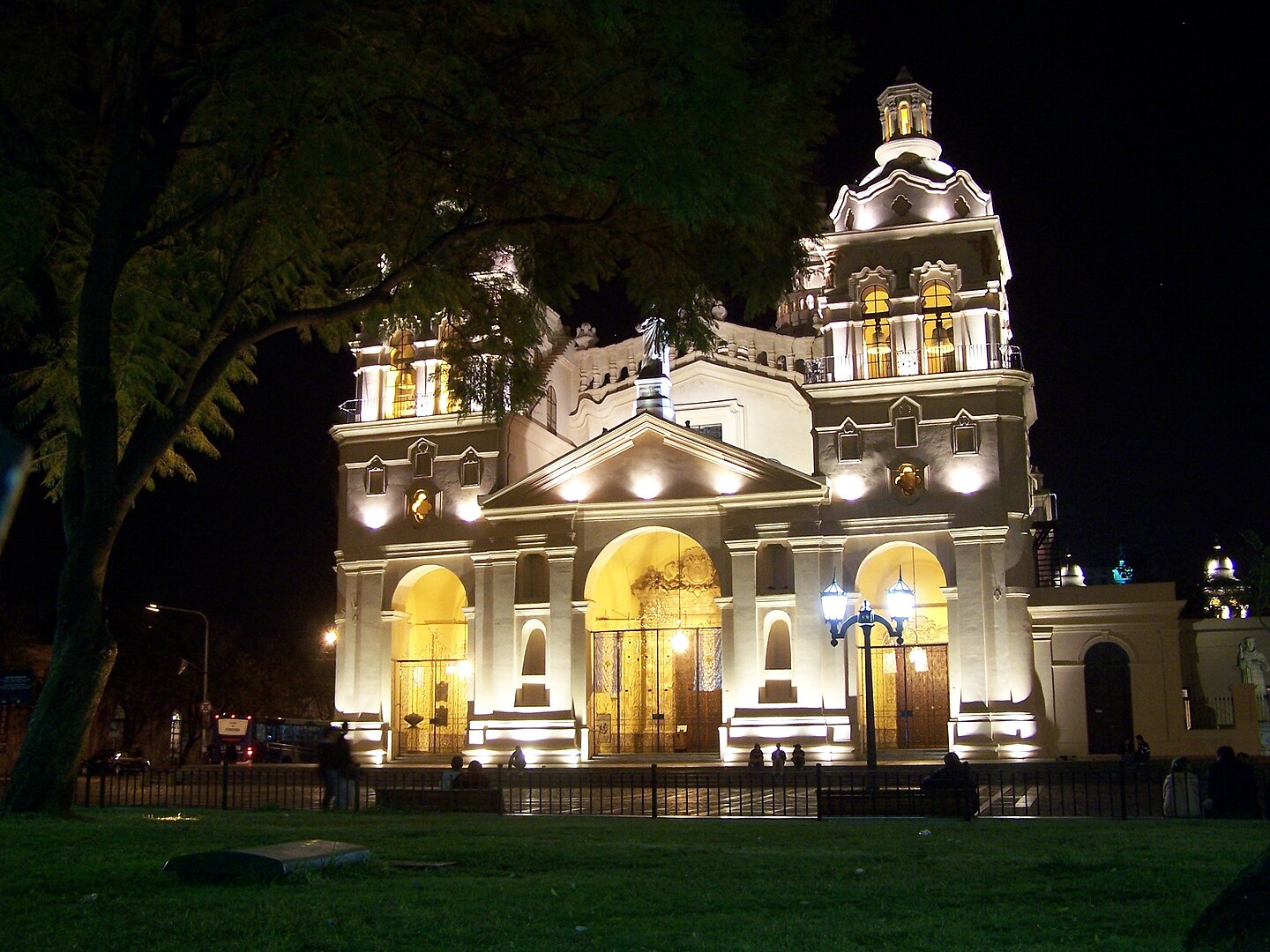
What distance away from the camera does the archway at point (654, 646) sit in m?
39.9

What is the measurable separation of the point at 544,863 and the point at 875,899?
2980 mm

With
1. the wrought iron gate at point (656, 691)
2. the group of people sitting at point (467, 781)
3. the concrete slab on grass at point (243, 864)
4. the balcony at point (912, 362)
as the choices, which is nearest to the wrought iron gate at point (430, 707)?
the wrought iron gate at point (656, 691)

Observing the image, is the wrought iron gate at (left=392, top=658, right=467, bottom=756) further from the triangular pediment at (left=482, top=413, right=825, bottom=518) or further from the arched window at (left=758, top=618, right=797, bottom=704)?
the arched window at (left=758, top=618, right=797, bottom=704)

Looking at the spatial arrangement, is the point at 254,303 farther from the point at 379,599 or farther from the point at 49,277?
the point at 379,599

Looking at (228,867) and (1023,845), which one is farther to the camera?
(1023,845)

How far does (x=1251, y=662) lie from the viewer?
127 feet

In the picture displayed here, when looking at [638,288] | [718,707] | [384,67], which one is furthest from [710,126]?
[718,707]

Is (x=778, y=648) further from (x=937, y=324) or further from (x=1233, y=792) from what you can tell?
(x=1233, y=792)

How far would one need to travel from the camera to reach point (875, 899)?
29.1ft

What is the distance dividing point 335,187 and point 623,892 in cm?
1013

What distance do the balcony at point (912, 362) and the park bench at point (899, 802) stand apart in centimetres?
2238

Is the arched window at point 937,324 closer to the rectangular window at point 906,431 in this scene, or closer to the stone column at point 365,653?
the rectangular window at point 906,431

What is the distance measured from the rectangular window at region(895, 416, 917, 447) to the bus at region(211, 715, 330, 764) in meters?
24.8

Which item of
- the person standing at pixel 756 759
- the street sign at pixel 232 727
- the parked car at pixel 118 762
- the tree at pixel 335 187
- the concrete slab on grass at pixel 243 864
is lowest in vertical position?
the parked car at pixel 118 762
